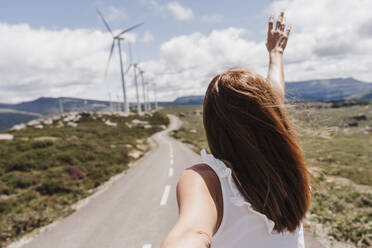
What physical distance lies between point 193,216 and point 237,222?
0.90 ft

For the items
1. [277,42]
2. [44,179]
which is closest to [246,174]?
[277,42]

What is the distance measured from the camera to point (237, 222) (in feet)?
3.97

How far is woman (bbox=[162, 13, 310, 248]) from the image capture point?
→ 118 cm

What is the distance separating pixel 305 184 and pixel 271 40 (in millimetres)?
1352

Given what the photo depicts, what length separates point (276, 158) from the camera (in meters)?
1.40

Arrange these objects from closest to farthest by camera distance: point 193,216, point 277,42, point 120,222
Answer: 1. point 193,216
2. point 277,42
3. point 120,222

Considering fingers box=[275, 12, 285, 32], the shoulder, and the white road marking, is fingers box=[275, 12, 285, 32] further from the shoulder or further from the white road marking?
the white road marking

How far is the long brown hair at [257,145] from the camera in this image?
4.36 feet

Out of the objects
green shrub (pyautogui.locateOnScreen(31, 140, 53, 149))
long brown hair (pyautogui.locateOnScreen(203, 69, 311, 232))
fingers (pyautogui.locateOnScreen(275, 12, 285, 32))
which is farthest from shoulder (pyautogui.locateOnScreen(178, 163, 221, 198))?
green shrub (pyautogui.locateOnScreen(31, 140, 53, 149))

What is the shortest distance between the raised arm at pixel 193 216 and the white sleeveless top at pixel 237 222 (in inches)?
3.5

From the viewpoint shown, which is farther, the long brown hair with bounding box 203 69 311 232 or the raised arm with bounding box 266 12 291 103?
the raised arm with bounding box 266 12 291 103

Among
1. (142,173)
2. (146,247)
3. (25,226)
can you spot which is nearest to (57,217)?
(25,226)

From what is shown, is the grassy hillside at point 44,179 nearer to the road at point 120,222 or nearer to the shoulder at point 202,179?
the road at point 120,222

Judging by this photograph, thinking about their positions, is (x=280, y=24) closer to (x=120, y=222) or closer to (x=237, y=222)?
(x=237, y=222)
